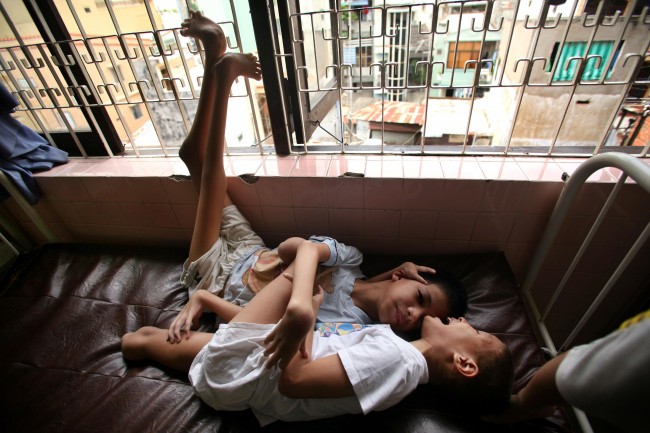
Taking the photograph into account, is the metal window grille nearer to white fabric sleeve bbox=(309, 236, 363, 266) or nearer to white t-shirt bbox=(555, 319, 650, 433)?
white fabric sleeve bbox=(309, 236, 363, 266)

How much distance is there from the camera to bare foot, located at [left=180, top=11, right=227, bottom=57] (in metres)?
1.15

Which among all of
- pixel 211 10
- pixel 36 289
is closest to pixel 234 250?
pixel 36 289

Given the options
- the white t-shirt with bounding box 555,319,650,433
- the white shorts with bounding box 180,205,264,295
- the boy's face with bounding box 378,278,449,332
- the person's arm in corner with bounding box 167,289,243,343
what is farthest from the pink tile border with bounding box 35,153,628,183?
the white t-shirt with bounding box 555,319,650,433

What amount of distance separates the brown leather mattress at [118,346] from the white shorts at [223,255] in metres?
0.12

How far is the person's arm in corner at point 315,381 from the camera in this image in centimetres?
81

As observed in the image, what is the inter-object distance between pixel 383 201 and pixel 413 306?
1.42 feet

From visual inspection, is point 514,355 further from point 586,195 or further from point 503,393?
point 586,195

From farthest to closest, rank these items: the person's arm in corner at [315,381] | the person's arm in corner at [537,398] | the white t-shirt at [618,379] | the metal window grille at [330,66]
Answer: the metal window grille at [330,66]
the person's arm in corner at [315,381]
the person's arm in corner at [537,398]
the white t-shirt at [618,379]

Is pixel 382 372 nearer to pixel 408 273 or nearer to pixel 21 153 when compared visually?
pixel 408 273

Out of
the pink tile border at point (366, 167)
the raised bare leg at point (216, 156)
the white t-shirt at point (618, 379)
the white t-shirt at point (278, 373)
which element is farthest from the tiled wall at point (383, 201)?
the white t-shirt at point (618, 379)

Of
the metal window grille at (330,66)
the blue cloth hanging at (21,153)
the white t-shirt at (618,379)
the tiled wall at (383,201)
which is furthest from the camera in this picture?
the blue cloth hanging at (21,153)

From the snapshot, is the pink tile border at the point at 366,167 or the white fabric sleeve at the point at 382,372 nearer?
the white fabric sleeve at the point at 382,372

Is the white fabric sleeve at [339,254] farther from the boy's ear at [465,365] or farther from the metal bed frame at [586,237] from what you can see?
the metal bed frame at [586,237]

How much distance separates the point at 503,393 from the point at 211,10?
6.46ft
